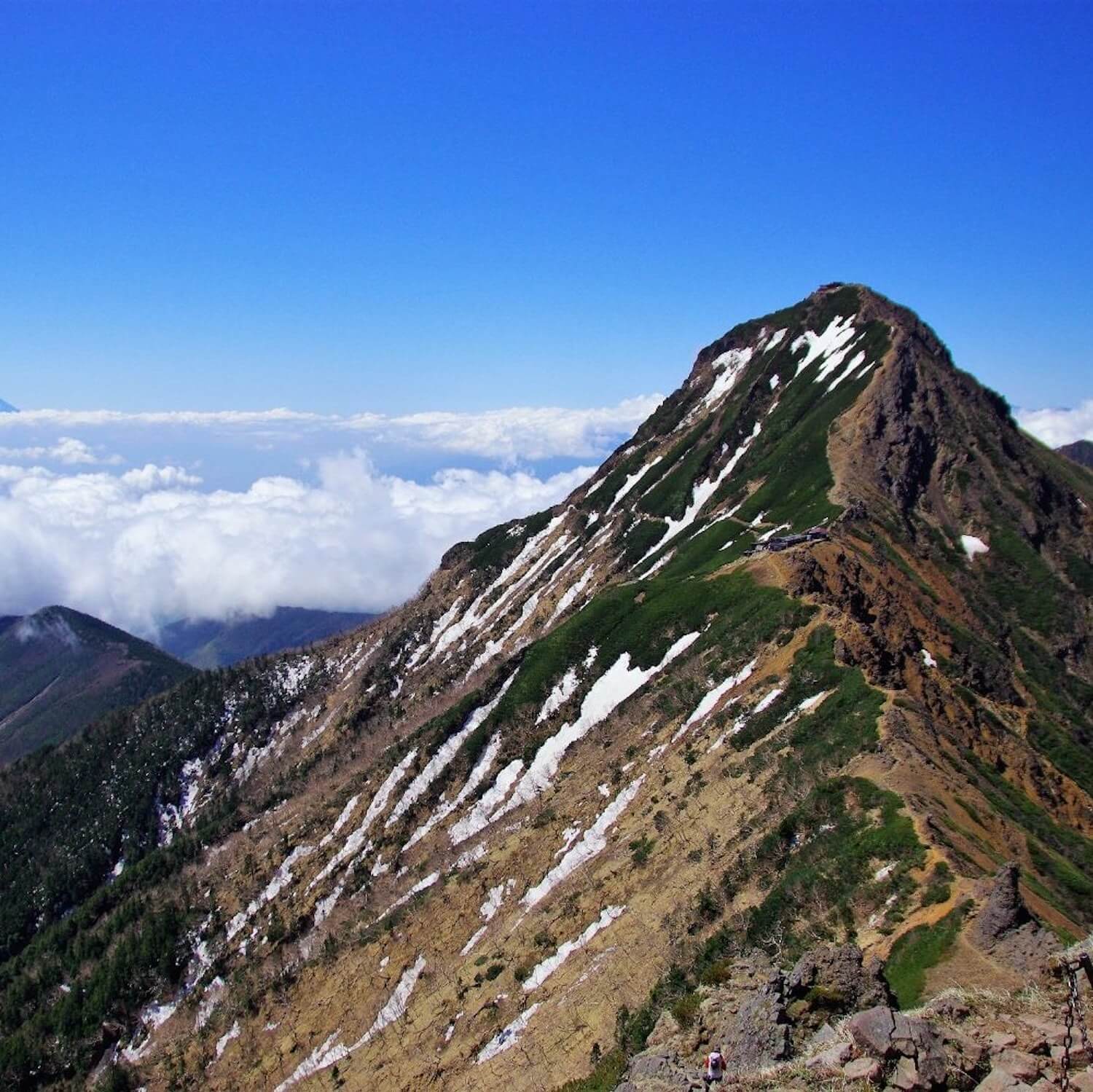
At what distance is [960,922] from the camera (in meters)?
29.6

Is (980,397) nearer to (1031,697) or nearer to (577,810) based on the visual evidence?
(1031,697)

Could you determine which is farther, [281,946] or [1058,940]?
[281,946]

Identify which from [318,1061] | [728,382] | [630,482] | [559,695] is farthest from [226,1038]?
[728,382]

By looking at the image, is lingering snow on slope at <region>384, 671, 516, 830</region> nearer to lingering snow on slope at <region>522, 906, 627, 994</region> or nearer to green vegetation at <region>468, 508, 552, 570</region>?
lingering snow on slope at <region>522, 906, 627, 994</region>

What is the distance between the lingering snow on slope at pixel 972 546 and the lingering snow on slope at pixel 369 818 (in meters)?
76.1

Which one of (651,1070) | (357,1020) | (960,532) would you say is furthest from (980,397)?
(651,1070)

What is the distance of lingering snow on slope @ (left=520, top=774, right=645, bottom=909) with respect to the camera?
58469 mm

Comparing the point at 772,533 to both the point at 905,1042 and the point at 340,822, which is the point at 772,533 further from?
the point at 905,1042

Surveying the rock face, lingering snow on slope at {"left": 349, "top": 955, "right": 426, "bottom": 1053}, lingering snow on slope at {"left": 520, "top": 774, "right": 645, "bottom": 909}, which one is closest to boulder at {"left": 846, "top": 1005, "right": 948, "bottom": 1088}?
the rock face

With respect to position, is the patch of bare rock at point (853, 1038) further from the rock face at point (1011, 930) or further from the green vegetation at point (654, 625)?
the green vegetation at point (654, 625)

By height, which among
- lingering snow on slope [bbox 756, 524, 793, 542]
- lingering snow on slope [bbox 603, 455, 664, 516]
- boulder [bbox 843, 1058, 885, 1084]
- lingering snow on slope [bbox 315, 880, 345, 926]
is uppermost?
lingering snow on slope [bbox 603, 455, 664, 516]

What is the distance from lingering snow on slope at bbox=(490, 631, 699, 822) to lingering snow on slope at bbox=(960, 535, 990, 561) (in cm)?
4341

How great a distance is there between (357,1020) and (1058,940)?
166 ft

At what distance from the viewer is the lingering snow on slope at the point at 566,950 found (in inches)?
1868
